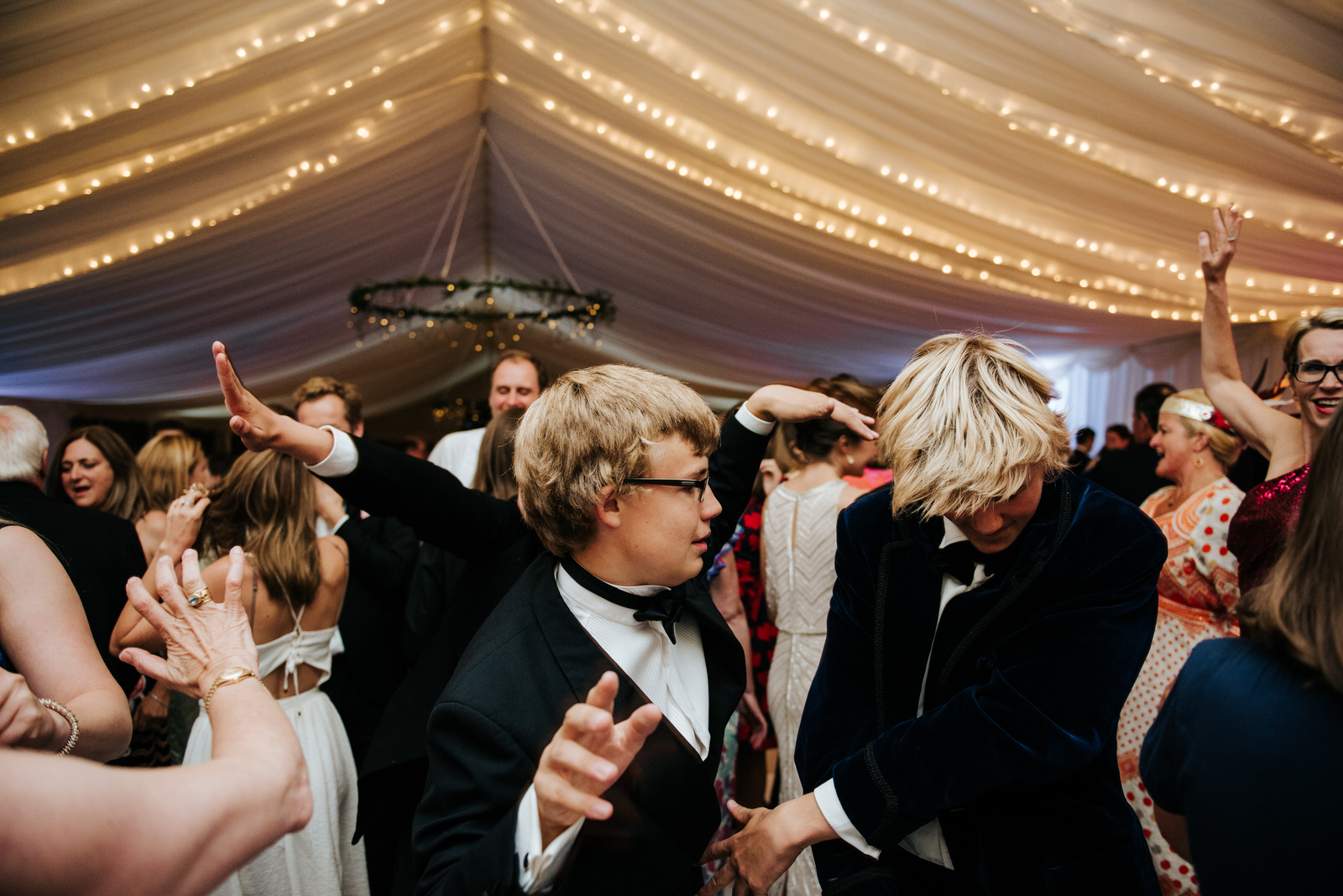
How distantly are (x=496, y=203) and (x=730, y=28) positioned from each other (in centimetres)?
413

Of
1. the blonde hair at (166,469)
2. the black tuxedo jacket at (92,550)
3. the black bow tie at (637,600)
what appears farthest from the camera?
the blonde hair at (166,469)

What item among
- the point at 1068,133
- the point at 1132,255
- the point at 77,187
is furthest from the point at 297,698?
the point at 1132,255

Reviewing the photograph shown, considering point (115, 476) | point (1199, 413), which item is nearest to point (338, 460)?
point (115, 476)

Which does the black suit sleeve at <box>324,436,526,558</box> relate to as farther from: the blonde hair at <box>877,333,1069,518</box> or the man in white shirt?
the man in white shirt

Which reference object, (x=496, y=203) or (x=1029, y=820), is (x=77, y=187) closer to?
(x=496, y=203)

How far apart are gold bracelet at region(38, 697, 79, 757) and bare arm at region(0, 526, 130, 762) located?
42 millimetres

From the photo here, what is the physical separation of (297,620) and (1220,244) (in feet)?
8.88

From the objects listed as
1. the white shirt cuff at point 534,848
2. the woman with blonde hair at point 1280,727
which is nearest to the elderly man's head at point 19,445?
the white shirt cuff at point 534,848

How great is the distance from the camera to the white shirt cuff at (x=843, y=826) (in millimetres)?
1168

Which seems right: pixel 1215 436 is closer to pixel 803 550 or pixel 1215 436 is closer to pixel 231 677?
pixel 803 550

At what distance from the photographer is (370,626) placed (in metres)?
2.57

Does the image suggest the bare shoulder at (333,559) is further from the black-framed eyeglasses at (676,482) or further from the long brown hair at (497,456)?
the black-framed eyeglasses at (676,482)

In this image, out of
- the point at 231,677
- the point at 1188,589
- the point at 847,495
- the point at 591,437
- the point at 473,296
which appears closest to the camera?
the point at 231,677

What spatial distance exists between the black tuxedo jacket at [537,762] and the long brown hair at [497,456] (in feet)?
3.78
